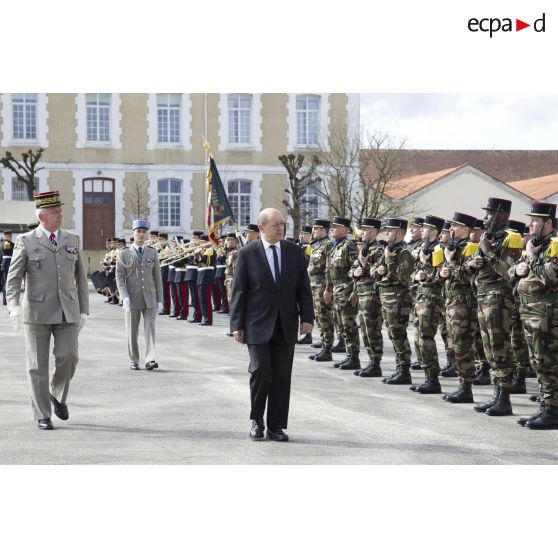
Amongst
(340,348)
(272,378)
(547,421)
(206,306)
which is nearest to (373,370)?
(340,348)

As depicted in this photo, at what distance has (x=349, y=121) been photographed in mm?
45562

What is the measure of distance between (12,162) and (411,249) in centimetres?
3519

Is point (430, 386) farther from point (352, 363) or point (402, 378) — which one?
point (352, 363)

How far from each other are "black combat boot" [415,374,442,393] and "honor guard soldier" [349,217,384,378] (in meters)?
1.59

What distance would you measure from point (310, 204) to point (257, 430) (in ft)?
118

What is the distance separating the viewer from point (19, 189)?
45969mm

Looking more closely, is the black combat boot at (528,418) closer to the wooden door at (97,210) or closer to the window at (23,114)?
the wooden door at (97,210)

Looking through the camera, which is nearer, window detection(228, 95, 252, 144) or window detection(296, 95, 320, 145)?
window detection(296, 95, 320, 145)

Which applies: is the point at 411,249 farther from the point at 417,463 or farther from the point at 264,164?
the point at 264,164

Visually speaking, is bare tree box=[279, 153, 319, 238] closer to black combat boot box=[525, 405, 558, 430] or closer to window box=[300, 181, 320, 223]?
window box=[300, 181, 320, 223]

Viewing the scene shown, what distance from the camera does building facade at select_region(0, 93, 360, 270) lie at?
151 ft

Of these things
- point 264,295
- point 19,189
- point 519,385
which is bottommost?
point 519,385

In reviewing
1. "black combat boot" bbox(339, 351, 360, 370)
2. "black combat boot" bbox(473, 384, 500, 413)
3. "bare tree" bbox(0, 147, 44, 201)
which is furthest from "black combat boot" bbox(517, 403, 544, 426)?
"bare tree" bbox(0, 147, 44, 201)

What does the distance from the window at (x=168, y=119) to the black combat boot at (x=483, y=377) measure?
3612cm
